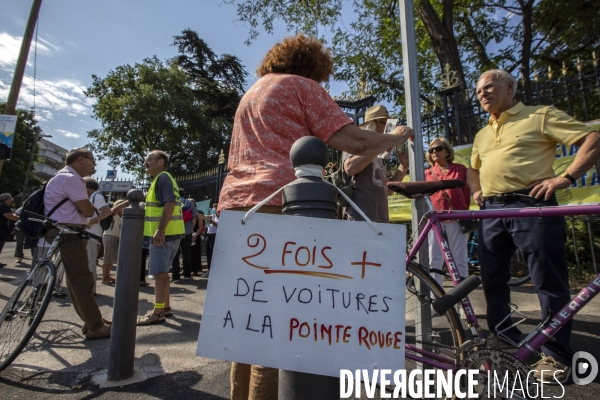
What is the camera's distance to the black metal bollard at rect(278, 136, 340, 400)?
1096 millimetres

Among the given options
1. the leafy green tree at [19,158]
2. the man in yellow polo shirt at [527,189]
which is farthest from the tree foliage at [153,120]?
the man in yellow polo shirt at [527,189]

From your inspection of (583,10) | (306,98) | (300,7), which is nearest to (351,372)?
(306,98)

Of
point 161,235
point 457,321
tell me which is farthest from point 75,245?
point 457,321

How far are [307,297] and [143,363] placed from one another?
2.35m

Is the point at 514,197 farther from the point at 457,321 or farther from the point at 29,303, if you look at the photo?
the point at 29,303

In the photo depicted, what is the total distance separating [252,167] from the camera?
5.40 ft

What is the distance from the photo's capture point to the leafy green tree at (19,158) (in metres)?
35.5

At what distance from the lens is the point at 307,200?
4.00 ft

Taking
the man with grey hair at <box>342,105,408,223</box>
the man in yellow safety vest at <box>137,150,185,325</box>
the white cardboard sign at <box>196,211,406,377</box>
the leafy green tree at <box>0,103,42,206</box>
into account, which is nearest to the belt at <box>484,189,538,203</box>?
the man with grey hair at <box>342,105,408,223</box>

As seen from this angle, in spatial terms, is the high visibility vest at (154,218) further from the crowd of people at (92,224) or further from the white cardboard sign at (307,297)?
the white cardboard sign at (307,297)

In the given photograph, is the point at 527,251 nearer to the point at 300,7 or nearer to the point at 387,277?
the point at 387,277

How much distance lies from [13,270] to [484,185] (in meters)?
9.45

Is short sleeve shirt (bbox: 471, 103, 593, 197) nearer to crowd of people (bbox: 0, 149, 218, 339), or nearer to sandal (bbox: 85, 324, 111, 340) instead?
crowd of people (bbox: 0, 149, 218, 339)

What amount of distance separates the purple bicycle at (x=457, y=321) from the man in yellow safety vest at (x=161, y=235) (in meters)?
2.57
